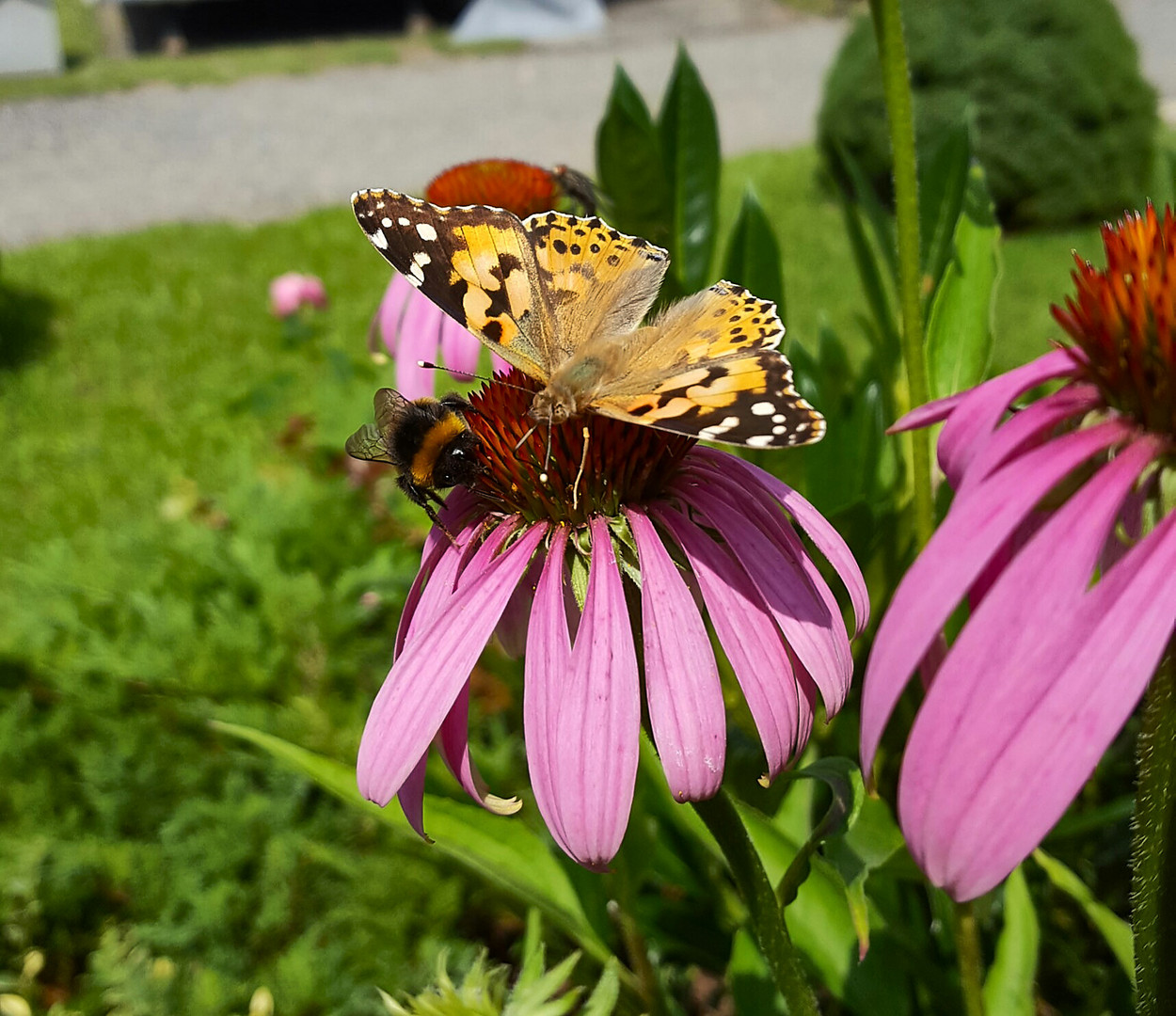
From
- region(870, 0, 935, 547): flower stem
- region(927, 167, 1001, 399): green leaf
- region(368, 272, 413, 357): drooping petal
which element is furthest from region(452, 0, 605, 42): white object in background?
region(870, 0, 935, 547): flower stem

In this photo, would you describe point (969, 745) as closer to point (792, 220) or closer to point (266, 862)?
point (266, 862)

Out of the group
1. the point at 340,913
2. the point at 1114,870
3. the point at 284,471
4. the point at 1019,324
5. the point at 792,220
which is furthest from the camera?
the point at 792,220

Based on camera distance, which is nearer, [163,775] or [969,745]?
[969,745]

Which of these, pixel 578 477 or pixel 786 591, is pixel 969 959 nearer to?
pixel 786 591

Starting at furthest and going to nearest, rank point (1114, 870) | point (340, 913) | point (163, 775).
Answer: point (163, 775)
point (1114, 870)
point (340, 913)

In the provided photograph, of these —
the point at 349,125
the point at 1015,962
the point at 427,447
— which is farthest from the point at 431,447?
the point at 349,125

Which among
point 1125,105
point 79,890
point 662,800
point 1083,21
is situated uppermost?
point 1083,21

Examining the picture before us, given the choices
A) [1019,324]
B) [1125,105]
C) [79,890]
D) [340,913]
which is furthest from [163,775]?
[1125,105]

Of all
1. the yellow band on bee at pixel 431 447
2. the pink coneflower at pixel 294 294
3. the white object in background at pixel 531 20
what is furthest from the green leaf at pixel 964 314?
the white object in background at pixel 531 20
